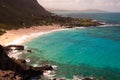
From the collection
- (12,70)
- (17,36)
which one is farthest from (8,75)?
(17,36)

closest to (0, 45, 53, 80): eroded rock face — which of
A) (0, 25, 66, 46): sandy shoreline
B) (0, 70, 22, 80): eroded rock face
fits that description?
(0, 70, 22, 80): eroded rock face

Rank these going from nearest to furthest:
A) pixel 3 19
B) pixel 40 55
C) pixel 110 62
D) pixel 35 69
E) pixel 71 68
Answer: pixel 35 69 → pixel 71 68 → pixel 110 62 → pixel 40 55 → pixel 3 19

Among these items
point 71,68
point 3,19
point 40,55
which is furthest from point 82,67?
point 3,19

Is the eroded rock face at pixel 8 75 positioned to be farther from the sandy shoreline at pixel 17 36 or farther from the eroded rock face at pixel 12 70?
the sandy shoreline at pixel 17 36

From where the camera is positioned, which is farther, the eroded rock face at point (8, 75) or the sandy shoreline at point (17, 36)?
the sandy shoreline at point (17, 36)

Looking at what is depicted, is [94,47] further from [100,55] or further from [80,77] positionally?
[80,77]

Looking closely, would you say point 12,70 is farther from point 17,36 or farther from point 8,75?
point 17,36

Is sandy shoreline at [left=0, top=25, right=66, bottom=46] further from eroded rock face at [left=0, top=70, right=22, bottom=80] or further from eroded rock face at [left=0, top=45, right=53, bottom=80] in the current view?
eroded rock face at [left=0, top=70, right=22, bottom=80]

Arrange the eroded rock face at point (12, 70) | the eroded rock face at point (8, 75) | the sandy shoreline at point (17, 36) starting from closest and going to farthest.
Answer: the eroded rock face at point (8, 75) → the eroded rock face at point (12, 70) → the sandy shoreline at point (17, 36)

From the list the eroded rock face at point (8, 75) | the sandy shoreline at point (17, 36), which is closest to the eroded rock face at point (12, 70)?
the eroded rock face at point (8, 75)

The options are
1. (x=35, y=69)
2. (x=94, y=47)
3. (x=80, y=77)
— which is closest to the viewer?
(x=80, y=77)

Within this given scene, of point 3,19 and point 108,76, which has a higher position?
point 3,19
